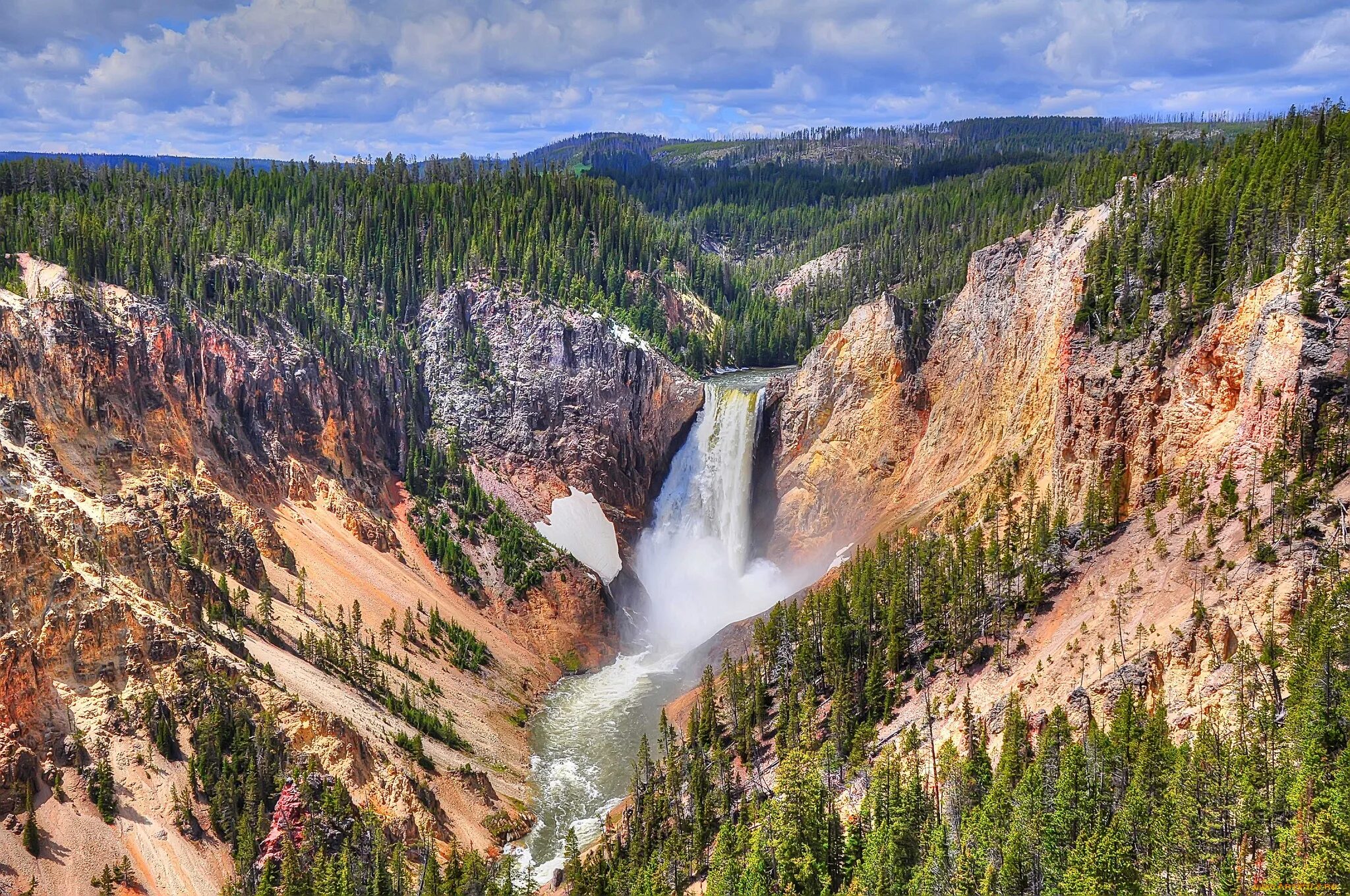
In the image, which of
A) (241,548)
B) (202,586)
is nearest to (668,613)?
(241,548)

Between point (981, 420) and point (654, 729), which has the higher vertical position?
point (981, 420)

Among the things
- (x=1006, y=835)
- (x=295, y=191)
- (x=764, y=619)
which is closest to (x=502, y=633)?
(x=764, y=619)

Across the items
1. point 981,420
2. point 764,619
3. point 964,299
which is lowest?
point 764,619

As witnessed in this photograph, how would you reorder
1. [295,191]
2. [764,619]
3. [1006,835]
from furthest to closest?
[295,191], [764,619], [1006,835]

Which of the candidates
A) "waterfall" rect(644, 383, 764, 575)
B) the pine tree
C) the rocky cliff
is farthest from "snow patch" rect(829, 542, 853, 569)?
the pine tree

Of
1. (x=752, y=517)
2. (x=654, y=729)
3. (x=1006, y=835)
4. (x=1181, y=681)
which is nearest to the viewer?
(x=1006, y=835)

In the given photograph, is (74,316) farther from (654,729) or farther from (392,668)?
(654,729)

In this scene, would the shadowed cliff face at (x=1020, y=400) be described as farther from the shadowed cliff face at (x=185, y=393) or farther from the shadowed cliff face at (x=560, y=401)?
the shadowed cliff face at (x=185, y=393)
